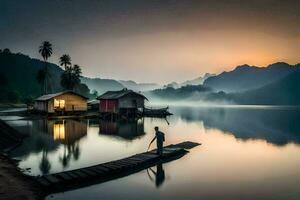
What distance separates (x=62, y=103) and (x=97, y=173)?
51240mm

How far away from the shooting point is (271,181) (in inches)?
737

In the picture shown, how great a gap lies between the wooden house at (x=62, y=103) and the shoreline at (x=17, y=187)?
47.0m

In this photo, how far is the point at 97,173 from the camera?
679 inches

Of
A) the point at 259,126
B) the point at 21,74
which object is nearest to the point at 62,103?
the point at 259,126

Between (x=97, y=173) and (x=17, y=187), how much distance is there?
15.2 feet

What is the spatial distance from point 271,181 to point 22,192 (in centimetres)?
1551

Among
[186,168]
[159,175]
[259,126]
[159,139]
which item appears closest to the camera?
[159,175]

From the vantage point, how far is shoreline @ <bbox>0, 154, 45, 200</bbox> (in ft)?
43.3

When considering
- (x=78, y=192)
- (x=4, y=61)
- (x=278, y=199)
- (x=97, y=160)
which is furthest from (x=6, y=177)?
(x=4, y=61)

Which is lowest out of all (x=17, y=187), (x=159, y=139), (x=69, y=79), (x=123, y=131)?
(x=17, y=187)

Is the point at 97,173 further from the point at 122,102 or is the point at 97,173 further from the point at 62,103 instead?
the point at 62,103

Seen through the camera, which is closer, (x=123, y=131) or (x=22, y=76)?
(x=123, y=131)

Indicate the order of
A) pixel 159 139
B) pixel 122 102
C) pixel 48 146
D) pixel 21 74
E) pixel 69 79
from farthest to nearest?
pixel 21 74, pixel 69 79, pixel 122 102, pixel 48 146, pixel 159 139

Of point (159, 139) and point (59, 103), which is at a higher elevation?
point (59, 103)
